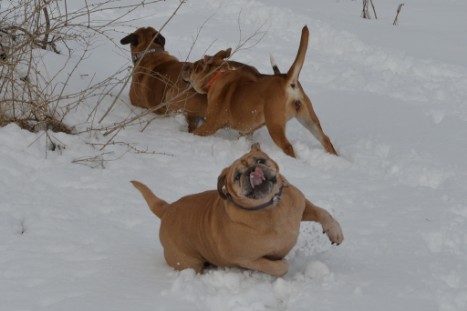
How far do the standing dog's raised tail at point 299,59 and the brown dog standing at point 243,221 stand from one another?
83.0 inches

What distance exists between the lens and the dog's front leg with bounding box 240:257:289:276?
3.75 metres

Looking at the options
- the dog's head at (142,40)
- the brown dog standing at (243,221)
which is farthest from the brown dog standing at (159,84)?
the brown dog standing at (243,221)

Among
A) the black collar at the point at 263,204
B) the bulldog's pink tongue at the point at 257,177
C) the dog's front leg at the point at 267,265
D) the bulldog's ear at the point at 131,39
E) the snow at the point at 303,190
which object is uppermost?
the bulldog's pink tongue at the point at 257,177

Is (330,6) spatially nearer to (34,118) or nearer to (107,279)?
(34,118)

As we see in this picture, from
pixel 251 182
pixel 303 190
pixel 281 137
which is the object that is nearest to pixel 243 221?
pixel 251 182

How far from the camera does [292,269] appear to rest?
409cm

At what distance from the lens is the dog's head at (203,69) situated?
6.79 meters

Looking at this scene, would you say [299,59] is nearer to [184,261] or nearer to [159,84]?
[159,84]

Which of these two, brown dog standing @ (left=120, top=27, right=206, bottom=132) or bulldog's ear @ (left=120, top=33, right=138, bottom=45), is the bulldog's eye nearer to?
brown dog standing @ (left=120, top=27, right=206, bottom=132)

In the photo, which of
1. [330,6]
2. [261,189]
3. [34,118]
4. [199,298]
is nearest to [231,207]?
[261,189]

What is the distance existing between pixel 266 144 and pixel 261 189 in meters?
3.05

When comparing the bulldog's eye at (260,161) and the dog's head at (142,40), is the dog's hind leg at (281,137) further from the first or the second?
the bulldog's eye at (260,161)

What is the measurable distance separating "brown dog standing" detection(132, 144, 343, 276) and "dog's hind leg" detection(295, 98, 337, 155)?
Answer: 220cm

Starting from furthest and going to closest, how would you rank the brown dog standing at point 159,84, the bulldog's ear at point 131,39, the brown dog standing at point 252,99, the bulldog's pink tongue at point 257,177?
the bulldog's ear at point 131,39 < the brown dog standing at point 159,84 < the brown dog standing at point 252,99 < the bulldog's pink tongue at point 257,177
